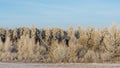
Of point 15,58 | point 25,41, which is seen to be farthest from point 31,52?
point 25,41

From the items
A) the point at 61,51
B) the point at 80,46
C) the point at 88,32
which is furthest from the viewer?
the point at 88,32

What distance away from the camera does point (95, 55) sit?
45969mm

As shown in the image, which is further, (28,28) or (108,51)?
(28,28)

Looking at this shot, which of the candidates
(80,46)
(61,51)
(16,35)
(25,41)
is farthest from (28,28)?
(61,51)

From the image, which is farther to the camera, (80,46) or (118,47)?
(80,46)

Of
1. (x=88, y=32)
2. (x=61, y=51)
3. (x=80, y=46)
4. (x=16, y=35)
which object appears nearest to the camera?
(x=61, y=51)

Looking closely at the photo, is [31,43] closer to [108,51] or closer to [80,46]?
[80,46]

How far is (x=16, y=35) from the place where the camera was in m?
76.1

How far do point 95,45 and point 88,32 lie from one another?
4.89m

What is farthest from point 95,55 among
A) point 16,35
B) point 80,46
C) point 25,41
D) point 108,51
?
point 16,35

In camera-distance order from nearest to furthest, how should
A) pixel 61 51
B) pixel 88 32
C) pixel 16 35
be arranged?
1. pixel 61 51
2. pixel 88 32
3. pixel 16 35

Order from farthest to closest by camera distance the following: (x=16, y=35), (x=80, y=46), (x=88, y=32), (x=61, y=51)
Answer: (x=16, y=35) → (x=88, y=32) → (x=80, y=46) → (x=61, y=51)

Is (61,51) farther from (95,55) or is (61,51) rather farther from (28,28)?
(28,28)

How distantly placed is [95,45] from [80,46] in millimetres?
2445
